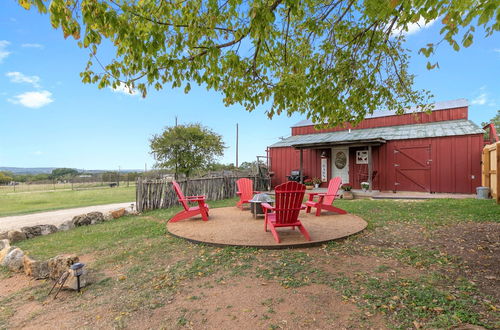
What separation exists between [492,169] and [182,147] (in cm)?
1469

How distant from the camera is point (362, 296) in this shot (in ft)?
8.08

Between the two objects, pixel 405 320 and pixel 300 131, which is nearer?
pixel 405 320

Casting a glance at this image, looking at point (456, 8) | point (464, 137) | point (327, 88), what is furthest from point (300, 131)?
point (456, 8)

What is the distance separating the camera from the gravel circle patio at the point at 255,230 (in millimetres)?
4133

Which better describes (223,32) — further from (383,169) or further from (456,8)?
(383,169)

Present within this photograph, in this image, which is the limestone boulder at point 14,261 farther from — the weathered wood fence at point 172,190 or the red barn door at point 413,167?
the red barn door at point 413,167

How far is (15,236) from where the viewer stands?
17.7 feet

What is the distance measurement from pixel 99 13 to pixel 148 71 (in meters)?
0.87

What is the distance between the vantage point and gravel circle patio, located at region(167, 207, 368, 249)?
4.13 metres

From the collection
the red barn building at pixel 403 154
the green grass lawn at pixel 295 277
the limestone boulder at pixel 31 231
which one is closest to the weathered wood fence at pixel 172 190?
the limestone boulder at pixel 31 231

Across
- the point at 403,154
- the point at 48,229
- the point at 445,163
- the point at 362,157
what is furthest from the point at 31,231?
the point at 445,163

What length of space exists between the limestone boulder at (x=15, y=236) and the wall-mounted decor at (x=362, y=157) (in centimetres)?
1293

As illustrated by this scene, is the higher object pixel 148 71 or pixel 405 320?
pixel 148 71

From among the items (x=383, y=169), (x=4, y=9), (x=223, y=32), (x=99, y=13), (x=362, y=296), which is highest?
(x=4, y=9)
